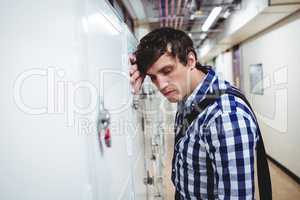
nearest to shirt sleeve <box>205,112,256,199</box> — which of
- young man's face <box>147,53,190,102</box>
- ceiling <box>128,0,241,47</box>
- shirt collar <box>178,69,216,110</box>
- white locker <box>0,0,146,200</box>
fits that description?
shirt collar <box>178,69,216,110</box>

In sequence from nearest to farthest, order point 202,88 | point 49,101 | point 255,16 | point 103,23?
point 49,101 → point 103,23 → point 202,88 → point 255,16

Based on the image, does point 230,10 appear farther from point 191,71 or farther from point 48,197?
point 48,197

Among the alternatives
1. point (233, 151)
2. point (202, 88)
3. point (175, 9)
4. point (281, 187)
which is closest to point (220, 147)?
point (233, 151)

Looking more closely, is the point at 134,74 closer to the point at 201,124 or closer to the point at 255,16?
the point at 201,124

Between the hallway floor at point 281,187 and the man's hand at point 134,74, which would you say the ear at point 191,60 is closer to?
the man's hand at point 134,74

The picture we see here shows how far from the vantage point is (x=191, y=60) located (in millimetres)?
966

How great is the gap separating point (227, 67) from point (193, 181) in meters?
6.30

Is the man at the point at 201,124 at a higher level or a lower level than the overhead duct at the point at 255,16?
lower

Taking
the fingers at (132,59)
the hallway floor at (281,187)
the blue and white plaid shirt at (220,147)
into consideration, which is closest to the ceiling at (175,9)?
the fingers at (132,59)

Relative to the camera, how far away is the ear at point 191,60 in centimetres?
95

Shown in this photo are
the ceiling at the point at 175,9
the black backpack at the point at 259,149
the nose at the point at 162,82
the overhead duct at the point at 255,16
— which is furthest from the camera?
the ceiling at the point at 175,9

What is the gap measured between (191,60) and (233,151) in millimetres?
405

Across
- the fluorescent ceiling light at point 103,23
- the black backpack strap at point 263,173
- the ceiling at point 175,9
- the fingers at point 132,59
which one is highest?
the ceiling at point 175,9

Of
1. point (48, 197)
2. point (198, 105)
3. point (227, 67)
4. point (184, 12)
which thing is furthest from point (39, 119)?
point (227, 67)
